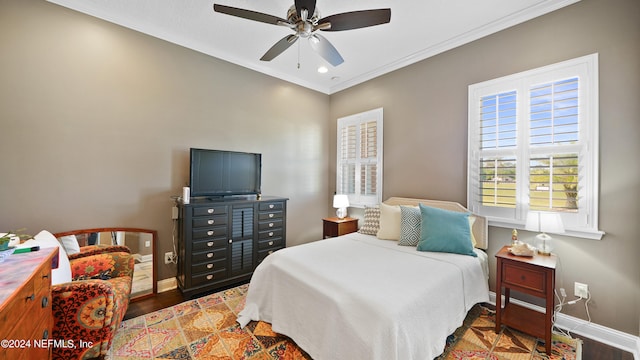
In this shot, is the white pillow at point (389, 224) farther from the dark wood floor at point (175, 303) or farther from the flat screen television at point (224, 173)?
the flat screen television at point (224, 173)

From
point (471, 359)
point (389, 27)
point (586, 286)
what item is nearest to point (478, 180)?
point (586, 286)

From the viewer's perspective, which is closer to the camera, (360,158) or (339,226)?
(339,226)

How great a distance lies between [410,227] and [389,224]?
10.8 inches

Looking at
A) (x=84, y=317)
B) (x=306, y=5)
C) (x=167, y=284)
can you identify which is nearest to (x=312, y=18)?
(x=306, y=5)

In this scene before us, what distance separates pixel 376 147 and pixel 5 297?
374 centimetres

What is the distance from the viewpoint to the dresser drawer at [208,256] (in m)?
2.72

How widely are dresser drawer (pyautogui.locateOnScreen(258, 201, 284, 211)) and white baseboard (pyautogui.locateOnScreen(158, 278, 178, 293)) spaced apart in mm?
1358

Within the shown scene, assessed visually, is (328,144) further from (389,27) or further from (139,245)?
(139,245)

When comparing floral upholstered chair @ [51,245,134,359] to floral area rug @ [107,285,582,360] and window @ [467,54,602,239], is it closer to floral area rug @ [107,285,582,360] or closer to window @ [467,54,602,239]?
floral area rug @ [107,285,582,360]

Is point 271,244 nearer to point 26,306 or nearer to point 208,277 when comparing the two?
point 208,277

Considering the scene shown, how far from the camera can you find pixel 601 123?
204cm

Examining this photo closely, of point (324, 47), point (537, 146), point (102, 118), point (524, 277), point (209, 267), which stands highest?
point (324, 47)

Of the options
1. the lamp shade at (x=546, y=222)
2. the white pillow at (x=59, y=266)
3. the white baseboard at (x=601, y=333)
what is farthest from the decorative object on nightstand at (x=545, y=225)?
the white pillow at (x=59, y=266)

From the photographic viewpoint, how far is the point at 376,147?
3859 mm
